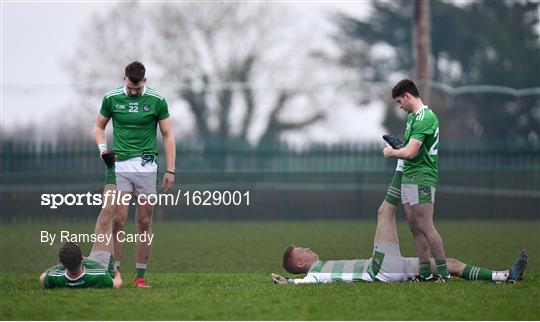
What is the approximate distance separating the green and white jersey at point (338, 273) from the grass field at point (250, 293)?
0.98 ft

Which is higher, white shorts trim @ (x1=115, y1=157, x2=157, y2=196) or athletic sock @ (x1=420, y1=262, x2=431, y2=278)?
white shorts trim @ (x1=115, y1=157, x2=157, y2=196)

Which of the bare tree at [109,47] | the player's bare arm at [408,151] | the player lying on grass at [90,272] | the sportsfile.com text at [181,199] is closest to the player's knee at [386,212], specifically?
the player's bare arm at [408,151]

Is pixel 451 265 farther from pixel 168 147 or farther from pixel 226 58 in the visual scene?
pixel 226 58

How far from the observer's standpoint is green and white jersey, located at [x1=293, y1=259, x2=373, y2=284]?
11633 millimetres

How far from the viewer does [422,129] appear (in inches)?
447

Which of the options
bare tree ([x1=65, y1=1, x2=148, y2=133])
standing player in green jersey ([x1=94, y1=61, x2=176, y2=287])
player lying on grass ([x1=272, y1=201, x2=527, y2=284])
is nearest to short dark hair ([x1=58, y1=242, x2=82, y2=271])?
standing player in green jersey ([x1=94, y1=61, x2=176, y2=287])

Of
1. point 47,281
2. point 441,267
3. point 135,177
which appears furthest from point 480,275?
point 47,281

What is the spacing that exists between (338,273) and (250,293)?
122 cm

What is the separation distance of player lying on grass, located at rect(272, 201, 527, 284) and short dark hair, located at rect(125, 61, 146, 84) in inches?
91.7

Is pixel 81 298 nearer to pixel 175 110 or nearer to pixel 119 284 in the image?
pixel 119 284

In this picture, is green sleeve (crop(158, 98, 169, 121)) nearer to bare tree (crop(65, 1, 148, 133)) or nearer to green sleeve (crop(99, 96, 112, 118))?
green sleeve (crop(99, 96, 112, 118))

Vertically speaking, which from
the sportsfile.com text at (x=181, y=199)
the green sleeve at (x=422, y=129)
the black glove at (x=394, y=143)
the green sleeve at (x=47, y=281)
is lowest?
the sportsfile.com text at (x=181, y=199)

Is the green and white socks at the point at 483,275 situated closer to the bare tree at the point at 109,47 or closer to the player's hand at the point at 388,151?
the player's hand at the point at 388,151

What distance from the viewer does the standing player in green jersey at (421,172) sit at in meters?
11.3
